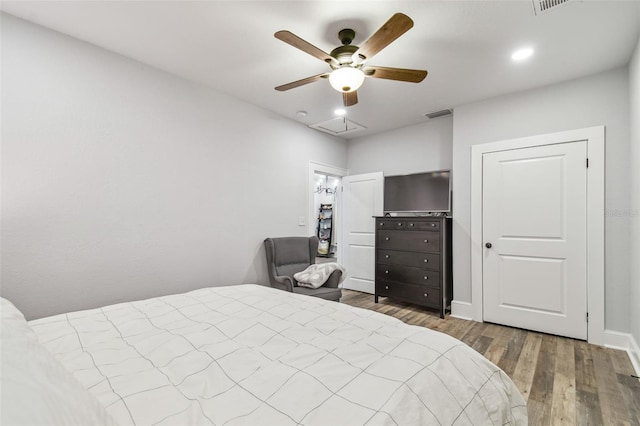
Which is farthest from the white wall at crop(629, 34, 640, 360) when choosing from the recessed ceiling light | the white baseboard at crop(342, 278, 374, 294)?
the white baseboard at crop(342, 278, 374, 294)

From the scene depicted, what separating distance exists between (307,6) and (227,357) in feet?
6.98

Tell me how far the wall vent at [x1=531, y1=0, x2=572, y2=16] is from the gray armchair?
2847mm

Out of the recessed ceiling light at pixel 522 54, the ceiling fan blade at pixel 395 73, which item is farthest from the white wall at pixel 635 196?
the ceiling fan blade at pixel 395 73

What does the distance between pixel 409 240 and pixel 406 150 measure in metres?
1.47

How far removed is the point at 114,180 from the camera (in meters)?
2.44

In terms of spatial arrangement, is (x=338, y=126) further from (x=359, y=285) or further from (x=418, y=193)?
(x=359, y=285)

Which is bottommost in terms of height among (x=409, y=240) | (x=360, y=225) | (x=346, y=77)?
(x=409, y=240)

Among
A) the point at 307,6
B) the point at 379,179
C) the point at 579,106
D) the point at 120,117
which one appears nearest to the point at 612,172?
the point at 579,106

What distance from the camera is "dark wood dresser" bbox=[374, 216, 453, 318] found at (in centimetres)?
359

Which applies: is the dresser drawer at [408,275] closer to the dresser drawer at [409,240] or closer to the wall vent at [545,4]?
the dresser drawer at [409,240]

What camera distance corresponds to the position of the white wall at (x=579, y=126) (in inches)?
106

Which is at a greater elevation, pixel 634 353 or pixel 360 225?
pixel 360 225

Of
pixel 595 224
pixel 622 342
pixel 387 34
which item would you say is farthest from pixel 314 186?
pixel 622 342

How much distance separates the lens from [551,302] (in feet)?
9.89
